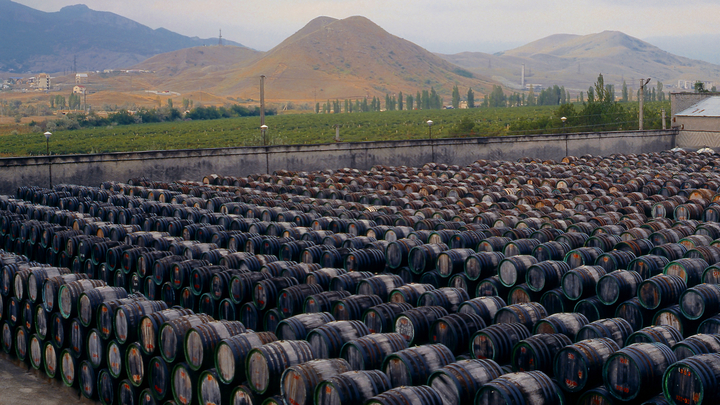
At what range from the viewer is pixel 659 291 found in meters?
10.3

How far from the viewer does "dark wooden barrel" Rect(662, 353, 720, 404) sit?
264 inches

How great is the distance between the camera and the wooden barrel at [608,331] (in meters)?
8.73

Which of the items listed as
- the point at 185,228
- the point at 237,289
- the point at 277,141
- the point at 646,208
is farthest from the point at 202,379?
the point at 277,141

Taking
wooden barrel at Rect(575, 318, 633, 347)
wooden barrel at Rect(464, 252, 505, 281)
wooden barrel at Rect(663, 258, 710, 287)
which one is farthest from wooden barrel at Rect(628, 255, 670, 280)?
wooden barrel at Rect(575, 318, 633, 347)

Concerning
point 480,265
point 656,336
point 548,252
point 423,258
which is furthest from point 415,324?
point 548,252

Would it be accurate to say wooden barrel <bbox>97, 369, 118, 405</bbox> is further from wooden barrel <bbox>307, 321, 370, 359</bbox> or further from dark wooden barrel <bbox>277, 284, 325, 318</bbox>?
wooden barrel <bbox>307, 321, 370, 359</bbox>

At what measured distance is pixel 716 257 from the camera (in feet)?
41.1

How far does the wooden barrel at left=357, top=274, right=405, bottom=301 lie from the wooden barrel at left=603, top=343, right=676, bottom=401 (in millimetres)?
4405

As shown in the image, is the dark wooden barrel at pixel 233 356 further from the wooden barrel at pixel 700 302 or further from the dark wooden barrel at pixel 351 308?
the wooden barrel at pixel 700 302

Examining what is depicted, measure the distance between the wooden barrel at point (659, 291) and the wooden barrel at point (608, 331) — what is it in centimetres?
157

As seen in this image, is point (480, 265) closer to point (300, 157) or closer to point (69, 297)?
point (69, 297)

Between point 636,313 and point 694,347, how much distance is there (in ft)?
8.62

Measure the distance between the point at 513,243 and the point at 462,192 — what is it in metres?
9.08

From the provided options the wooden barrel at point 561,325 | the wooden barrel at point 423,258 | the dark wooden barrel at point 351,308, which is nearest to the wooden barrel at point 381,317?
the dark wooden barrel at point 351,308
